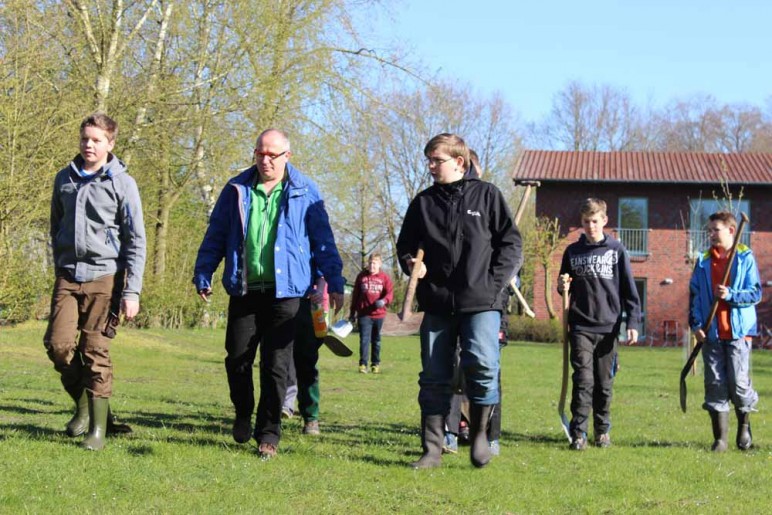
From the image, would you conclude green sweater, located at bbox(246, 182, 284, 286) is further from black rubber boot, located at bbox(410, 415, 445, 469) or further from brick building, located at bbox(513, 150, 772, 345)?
brick building, located at bbox(513, 150, 772, 345)

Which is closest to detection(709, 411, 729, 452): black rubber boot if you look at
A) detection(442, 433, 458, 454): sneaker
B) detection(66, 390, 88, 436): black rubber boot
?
detection(442, 433, 458, 454): sneaker

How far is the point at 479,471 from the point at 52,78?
1390cm

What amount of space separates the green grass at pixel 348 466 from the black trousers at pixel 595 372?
0.35 metres

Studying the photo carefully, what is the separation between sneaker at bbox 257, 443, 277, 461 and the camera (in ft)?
21.0

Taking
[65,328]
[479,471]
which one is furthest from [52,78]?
[479,471]

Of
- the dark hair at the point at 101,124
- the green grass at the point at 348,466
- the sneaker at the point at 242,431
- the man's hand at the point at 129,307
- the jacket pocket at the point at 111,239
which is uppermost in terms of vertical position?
the dark hair at the point at 101,124

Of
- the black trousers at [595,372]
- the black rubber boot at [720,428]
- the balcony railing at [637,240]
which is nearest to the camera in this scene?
the black trousers at [595,372]

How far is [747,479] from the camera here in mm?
6582

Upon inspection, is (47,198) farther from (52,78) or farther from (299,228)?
(299,228)

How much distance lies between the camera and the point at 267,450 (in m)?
6.43

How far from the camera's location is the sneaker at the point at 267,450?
6.39m

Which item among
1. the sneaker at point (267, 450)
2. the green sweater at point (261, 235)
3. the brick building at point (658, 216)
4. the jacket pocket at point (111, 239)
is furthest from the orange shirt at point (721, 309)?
the brick building at point (658, 216)

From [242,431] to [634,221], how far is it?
40500 millimetres

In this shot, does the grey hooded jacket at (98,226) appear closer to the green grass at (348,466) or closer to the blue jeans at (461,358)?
the green grass at (348,466)
